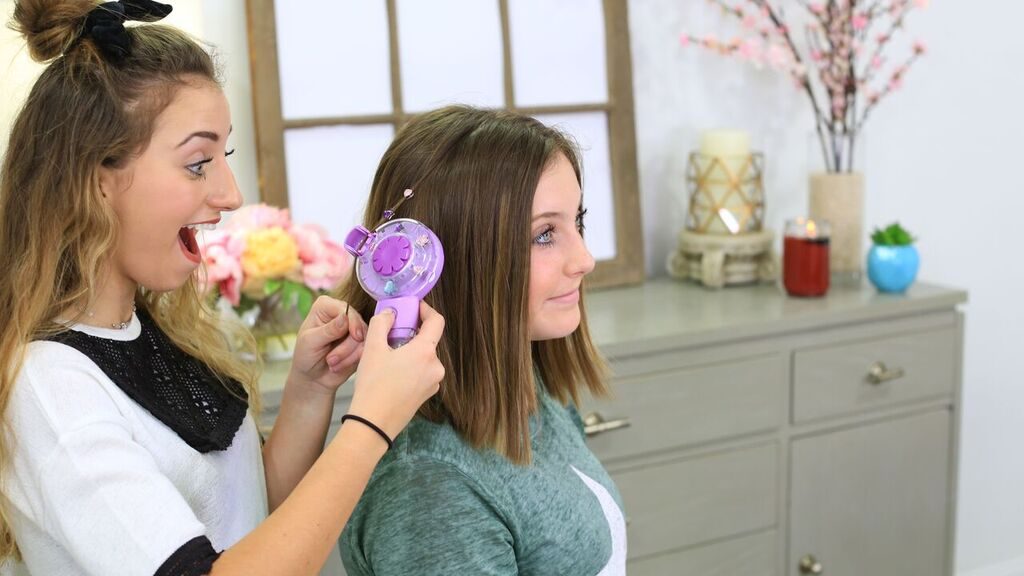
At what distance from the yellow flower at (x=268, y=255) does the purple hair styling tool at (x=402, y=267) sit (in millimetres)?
741

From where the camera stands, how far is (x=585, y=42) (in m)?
2.30

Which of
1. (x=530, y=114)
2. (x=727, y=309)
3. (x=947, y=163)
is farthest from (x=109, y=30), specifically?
(x=947, y=163)

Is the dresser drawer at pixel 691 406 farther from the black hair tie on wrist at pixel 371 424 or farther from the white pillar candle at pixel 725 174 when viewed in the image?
the black hair tie on wrist at pixel 371 424

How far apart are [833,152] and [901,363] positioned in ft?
1.52

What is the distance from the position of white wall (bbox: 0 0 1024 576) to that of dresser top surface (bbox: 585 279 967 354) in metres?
0.23

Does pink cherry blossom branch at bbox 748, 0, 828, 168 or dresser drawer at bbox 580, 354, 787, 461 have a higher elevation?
pink cherry blossom branch at bbox 748, 0, 828, 168

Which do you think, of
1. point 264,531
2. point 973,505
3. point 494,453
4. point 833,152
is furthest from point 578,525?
point 973,505

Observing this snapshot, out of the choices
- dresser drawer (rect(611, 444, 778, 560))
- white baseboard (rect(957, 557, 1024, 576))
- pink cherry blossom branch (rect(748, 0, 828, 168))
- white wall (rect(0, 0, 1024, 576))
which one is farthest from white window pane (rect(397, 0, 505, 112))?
white baseboard (rect(957, 557, 1024, 576))

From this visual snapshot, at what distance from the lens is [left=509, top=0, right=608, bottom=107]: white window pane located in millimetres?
2240

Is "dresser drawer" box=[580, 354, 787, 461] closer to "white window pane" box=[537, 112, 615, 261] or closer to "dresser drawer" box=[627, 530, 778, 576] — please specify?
"dresser drawer" box=[627, 530, 778, 576]

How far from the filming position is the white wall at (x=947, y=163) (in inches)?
96.6

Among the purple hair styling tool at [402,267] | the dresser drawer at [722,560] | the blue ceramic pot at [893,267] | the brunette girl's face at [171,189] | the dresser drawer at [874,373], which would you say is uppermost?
the brunette girl's face at [171,189]

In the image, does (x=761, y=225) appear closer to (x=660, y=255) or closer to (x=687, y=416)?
(x=660, y=255)

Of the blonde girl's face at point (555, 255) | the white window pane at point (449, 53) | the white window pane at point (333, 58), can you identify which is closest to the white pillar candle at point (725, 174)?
the white window pane at point (449, 53)
